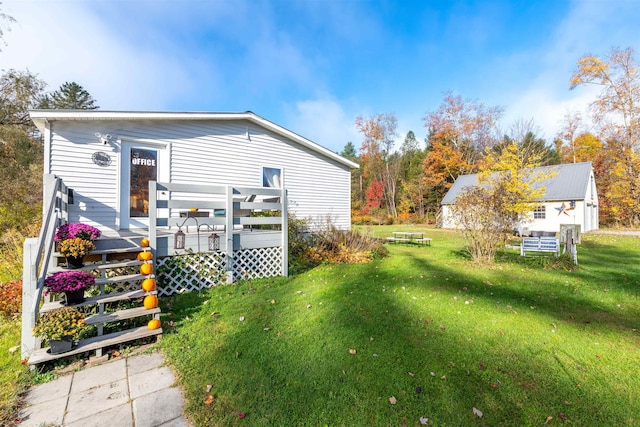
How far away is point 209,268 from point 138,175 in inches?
147

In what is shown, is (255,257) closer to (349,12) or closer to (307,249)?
(307,249)

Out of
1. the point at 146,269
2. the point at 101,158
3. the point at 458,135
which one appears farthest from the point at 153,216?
the point at 458,135

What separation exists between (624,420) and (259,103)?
55.7ft

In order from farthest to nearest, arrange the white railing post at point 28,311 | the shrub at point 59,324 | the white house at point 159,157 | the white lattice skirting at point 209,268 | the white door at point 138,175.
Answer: the white door at point 138,175 < the white house at point 159,157 < the white lattice skirting at point 209,268 < the white railing post at point 28,311 < the shrub at point 59,324

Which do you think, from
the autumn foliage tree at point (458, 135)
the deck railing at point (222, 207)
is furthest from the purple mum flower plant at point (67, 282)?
the autumn foliage tree at point (458, 135)

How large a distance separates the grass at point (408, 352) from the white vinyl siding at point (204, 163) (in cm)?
391

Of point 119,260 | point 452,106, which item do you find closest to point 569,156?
point 452,106

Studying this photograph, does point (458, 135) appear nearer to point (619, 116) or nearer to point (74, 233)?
point (619, 116)

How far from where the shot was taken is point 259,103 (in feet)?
51.6

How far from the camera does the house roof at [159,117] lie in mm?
5691

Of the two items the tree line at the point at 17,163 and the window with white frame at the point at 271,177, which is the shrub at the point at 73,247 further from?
the window with white frame at the point at 271,177

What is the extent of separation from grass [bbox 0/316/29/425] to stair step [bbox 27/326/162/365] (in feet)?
0.48

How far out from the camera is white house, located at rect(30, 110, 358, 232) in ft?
19.7

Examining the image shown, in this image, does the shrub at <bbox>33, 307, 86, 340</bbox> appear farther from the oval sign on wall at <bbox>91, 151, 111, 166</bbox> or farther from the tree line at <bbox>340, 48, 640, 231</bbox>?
the tree line at <bbox>340, 48, 640, 231</bbox>
